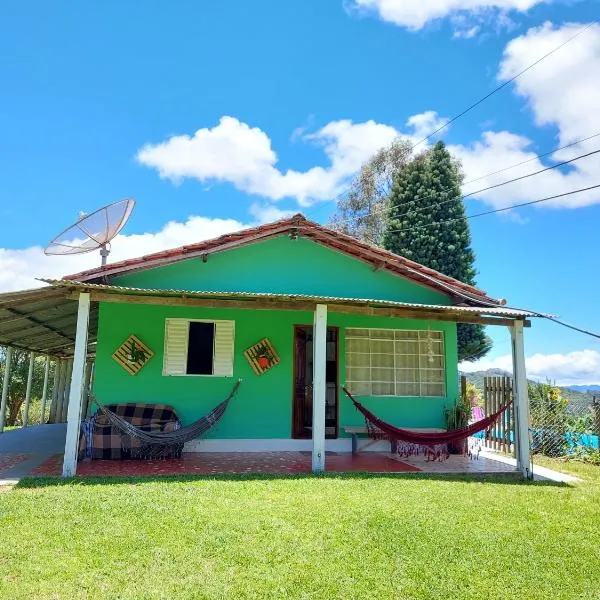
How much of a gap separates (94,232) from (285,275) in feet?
11.1

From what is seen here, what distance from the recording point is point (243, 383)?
344 inches

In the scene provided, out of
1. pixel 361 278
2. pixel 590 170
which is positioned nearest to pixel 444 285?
pixel 361 278

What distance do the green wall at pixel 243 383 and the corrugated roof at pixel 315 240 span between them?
2.84ft

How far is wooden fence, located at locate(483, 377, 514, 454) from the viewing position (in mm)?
9555

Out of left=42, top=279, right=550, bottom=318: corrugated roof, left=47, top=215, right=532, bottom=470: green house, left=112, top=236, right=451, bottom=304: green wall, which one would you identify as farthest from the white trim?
left=42, top=279, right=550, bottom=318: corrugated roof

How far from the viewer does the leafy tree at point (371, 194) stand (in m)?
25.2

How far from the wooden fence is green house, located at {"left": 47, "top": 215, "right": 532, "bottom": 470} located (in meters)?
0.88

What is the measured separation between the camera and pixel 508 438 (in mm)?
9523

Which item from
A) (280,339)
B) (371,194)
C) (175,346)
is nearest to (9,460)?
(175,346)

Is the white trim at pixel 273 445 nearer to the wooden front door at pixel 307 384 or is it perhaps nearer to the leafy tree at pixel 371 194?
the wooden front door at pixel 307 384

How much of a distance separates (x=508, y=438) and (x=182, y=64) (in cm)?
1075

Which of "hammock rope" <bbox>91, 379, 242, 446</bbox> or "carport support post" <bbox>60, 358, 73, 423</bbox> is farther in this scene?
"carport support post" <bbox>60, 358, 73, 423</bbox>

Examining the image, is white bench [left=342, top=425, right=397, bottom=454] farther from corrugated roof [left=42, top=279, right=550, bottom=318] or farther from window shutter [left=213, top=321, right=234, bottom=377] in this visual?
corrugated roof [left=42, top=279, right=550, bottom=318]

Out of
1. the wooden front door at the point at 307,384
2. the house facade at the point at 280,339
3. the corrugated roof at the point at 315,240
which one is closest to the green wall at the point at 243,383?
the house facade at the point at 280,339
